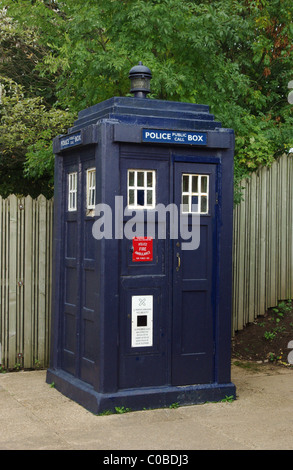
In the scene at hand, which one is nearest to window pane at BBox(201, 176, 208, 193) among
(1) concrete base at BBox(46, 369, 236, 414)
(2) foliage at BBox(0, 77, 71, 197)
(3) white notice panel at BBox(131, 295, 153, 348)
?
(3) white notice panel at BBox(131, 295, 153, 348)

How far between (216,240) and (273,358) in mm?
2544

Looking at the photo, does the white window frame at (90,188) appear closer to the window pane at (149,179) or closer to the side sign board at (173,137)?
the window pane at (149,179)

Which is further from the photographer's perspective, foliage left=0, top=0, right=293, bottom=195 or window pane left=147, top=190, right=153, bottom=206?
foliage left=0, top=0, right=293, bottom=195

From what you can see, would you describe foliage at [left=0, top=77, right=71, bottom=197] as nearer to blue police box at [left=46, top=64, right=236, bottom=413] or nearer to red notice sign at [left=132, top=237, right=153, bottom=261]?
blue police box at [left=46, top=64, right=236, bottom=413]

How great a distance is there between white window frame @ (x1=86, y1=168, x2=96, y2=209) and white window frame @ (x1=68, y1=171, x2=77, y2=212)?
1.17 ft

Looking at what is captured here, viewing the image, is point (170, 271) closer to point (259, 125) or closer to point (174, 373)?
point (174, 373)

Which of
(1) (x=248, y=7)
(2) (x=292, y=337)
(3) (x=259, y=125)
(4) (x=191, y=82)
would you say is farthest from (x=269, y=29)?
(2) (x=292, y=337)

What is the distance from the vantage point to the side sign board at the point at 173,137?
6262mm

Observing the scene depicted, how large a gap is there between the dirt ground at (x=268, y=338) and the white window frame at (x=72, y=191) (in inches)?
126

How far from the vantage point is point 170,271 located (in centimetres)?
649

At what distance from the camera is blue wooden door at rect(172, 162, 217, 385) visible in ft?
21.3

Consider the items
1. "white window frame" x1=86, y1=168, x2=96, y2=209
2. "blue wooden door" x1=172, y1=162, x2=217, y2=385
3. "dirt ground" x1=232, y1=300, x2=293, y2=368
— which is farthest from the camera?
"dirt ground" x1=232, y1=300, x2=293, y2=368

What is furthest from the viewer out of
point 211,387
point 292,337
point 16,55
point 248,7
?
point 16,55

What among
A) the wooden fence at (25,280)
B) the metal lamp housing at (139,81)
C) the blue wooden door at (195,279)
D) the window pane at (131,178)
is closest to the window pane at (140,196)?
the window pane at (131,178)
